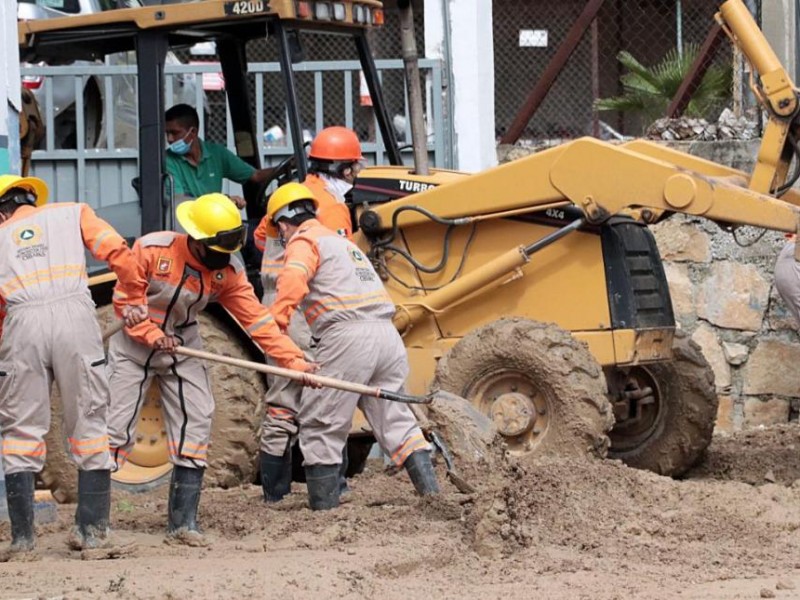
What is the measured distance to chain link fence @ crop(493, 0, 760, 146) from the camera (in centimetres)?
1346

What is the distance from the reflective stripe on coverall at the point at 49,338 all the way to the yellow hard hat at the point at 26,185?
222 mm

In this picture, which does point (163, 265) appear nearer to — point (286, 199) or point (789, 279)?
point (286, 199)

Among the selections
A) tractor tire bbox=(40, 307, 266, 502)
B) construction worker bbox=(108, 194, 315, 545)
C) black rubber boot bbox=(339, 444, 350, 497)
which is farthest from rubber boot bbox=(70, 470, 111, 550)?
black rubber boot bbox=(339, 444, 350, 497)

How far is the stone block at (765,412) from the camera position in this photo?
12.0m

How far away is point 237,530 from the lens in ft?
26.2

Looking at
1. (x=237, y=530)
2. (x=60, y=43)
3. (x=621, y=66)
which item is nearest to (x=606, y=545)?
(x=237, y=530)

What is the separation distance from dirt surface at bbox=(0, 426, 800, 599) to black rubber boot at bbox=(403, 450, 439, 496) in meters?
0.10

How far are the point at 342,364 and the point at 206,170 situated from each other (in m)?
1.94

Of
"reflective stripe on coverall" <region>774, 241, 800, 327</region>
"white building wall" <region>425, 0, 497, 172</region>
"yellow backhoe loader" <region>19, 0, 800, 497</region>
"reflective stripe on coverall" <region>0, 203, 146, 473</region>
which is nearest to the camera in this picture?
"reflective stripe on coverall" <region>0, 203, 146, 473</region>

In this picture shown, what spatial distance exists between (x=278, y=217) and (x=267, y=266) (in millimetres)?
477

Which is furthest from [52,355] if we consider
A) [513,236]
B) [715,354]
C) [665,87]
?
[665,87]

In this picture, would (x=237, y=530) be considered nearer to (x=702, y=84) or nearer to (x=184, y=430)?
(x=184, y=430)

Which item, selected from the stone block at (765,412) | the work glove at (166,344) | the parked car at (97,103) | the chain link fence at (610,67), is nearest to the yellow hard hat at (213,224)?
the work glove at (166,344)

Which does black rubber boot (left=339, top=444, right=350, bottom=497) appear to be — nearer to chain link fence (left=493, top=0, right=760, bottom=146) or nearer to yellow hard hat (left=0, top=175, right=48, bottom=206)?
yellow hard hat (left=0, top=175, right=48, bottom=206)
